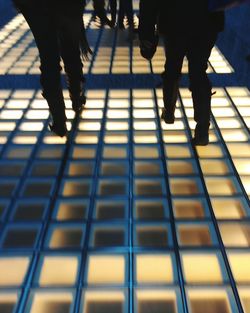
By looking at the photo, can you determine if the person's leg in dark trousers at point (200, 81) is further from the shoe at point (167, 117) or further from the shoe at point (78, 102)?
the shoe at point (78, 102)

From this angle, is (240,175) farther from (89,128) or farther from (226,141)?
(89,128)

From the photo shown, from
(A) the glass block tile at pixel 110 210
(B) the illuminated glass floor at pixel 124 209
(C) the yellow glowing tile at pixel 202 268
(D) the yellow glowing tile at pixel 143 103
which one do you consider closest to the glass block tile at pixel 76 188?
(B) the illuminated glass floor at pixel 124 209

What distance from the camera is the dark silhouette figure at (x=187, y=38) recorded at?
5.42 ft

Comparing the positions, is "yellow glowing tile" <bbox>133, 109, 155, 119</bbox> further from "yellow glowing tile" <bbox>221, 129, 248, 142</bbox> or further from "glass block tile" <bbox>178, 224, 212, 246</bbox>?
"glass block tile" <bbox>178, 224, 212, 246</bbox>

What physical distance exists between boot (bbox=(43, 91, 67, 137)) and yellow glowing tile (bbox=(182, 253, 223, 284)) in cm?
105

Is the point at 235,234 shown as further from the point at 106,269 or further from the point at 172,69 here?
the point at 172,69

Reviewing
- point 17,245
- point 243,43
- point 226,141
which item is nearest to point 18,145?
point 17,245

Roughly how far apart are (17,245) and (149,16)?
1.20m

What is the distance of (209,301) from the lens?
1219 millimetres

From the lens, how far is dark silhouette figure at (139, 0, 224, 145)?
1.65 metres

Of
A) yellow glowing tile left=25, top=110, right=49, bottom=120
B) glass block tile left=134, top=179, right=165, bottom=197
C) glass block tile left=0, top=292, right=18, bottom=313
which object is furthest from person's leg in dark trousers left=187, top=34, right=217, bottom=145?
glass block tile left=0, top=292, right=18, bottom=313

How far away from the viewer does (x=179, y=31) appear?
1.74 m

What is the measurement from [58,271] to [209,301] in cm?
52

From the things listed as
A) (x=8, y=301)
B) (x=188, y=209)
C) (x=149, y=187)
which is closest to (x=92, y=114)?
(x=149, y=187)
